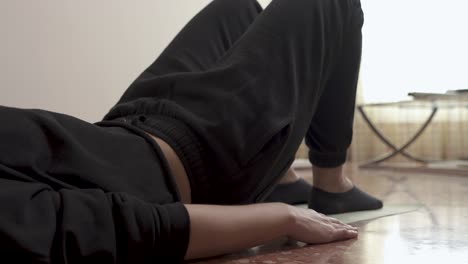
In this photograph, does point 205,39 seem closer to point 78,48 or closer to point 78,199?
point 78,199

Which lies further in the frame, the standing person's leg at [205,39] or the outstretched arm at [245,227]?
the standing person's leg at [205,39]

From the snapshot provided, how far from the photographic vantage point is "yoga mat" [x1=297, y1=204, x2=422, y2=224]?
4.26 ft

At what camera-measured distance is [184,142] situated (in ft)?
2.96

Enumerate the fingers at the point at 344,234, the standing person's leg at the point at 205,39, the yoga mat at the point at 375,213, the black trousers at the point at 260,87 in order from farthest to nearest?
the yoga mat at the point at 375,213, the standing person's leg at the point at 205,39, the fingers at the point at 344,234, the black trousers at the point at 260,87

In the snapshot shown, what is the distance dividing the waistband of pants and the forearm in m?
0.08

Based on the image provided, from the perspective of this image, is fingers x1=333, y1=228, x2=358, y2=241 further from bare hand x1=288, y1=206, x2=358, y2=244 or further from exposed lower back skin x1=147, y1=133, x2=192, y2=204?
exposed lower back skin x1=147, y1=133, x2=192, y2=204

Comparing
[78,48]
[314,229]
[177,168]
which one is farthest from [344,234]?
[78,48]

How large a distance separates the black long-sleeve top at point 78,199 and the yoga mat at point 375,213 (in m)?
0.60

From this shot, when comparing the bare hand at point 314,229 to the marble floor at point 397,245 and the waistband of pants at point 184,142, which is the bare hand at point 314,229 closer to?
the marble floor at point 397,245

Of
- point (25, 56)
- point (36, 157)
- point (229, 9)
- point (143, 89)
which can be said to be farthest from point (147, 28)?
point (36, 157)

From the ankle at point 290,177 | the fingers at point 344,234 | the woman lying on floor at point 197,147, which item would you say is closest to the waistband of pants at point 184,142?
the woman lying on floor at point 197,147

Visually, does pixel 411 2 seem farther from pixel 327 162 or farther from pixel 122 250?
pixel 122 250

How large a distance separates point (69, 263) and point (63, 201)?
0.08 m

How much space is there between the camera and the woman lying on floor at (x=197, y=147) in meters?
0.70
